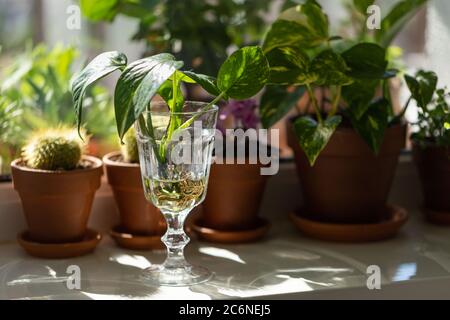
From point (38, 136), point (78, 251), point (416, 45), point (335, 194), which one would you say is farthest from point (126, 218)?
point (416, 45)

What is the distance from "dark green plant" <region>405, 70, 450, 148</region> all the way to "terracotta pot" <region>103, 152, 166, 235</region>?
0.47 meters

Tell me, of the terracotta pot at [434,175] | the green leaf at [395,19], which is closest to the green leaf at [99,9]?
the green leaf at [395,19]

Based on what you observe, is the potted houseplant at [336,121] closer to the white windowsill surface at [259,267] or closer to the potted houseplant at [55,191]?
the white windowsill surface at [259,267]

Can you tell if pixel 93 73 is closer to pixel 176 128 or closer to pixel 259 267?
pixel 176 128

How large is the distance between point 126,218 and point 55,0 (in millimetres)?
743

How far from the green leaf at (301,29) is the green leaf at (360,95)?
0.30ft

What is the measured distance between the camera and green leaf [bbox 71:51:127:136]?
39.8 inches

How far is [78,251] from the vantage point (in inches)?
49.3

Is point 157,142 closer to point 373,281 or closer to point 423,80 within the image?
point 373,281

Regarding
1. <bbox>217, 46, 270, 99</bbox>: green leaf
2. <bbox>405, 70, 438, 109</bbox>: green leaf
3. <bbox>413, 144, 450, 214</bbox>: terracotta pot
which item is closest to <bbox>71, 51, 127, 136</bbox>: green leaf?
<bbox>217, 46, 270, 99</bbox>: green leaf

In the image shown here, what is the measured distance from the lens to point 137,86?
99 cm

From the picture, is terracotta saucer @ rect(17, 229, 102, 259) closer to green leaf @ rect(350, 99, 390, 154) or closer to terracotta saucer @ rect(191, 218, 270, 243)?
terracotta saucer @ rect(191, 218, 270, 243)

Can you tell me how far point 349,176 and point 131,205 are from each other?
373 mm

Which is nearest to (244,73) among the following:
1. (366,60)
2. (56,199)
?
(366,60)
